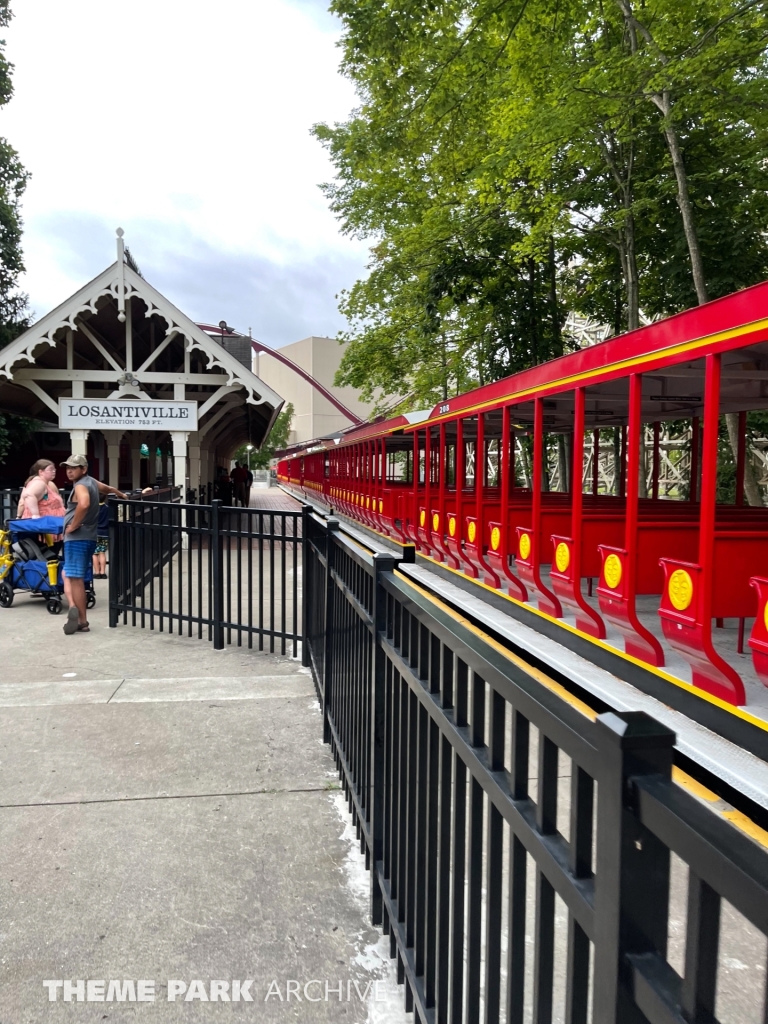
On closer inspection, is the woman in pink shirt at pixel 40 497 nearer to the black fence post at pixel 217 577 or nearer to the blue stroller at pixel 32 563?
the blue stroller at pixel 32 563

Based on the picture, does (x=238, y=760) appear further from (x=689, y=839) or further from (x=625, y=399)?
(x=625, y=399)

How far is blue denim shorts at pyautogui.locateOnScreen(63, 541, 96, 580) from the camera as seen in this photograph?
729cm

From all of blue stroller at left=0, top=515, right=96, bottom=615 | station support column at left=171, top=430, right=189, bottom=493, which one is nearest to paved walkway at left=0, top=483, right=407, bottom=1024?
blue stroller at left=0, top=515, right=96, bottom=615

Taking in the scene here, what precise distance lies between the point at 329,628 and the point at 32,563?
19.6ft

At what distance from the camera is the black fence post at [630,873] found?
0.96m

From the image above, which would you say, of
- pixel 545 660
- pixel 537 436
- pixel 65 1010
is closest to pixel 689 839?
pixel 65 1010

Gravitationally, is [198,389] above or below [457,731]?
above

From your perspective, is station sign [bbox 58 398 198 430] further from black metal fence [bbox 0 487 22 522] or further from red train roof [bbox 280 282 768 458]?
red train roof [bbox 280 282 768 458]

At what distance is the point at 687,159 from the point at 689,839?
17.7m

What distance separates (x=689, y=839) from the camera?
33.8 inches

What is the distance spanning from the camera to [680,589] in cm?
439

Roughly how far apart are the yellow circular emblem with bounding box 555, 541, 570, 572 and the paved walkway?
2.29m

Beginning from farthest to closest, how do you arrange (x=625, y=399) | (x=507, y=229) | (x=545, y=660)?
(x=507, y=229) → (x=625, y=399) → (x=545, y=660)

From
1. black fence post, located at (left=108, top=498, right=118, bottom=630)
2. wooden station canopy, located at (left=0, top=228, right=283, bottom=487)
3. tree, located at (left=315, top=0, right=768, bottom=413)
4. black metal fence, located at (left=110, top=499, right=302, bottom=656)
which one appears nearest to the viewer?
black metal fence, located at (left=110, top=499, right=302, bottom=656)
